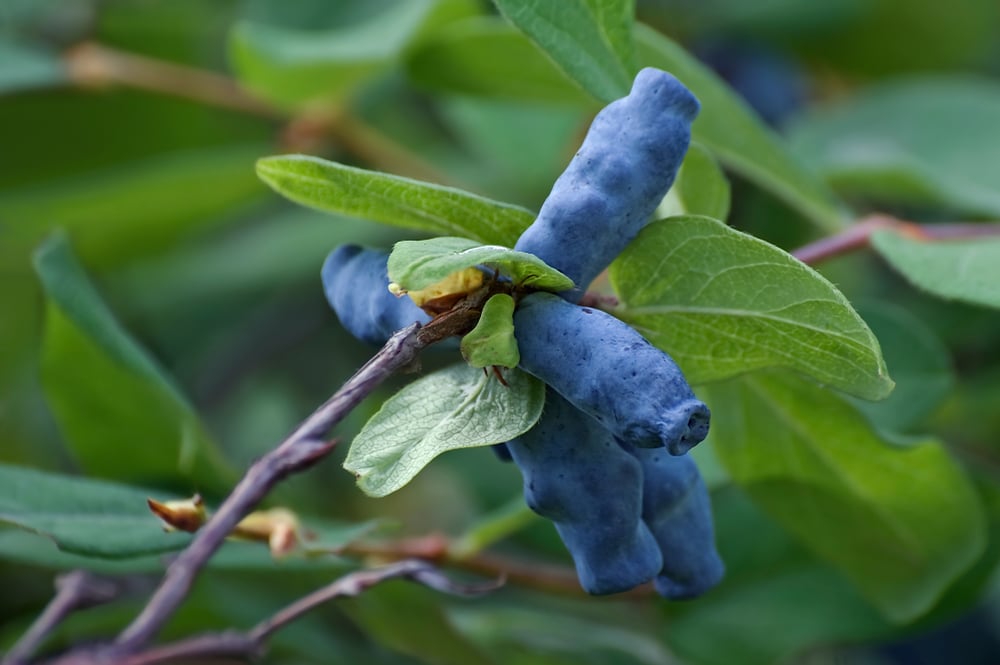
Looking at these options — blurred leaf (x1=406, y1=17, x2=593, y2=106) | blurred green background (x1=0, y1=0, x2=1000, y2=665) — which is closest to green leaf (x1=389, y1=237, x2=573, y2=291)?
blurred green background (x1=0, y1=0, x2=1000, y2=665)

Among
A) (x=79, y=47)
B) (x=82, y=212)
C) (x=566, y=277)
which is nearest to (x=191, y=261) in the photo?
(x=82, y=212)

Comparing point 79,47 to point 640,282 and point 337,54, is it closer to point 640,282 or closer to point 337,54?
point 337,54

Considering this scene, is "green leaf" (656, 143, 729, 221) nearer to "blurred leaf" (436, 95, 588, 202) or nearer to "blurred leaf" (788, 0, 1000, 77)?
"blurred leaf" (436, 95, 588, 202)

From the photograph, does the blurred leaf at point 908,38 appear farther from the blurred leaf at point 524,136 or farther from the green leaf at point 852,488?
the green leaf at point 852,488

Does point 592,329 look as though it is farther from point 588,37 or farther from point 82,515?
point 82,515

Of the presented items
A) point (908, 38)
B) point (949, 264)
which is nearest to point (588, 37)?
point (949, 264)

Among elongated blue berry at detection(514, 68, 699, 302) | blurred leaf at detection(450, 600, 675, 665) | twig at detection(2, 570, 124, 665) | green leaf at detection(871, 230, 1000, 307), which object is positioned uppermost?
elongated blue berry at detection(514, 68, 699, 302)
